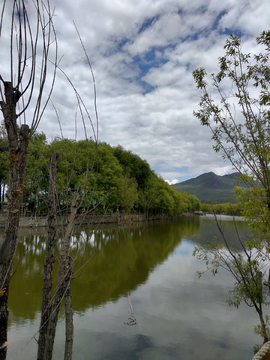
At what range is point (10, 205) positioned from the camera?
2.67m

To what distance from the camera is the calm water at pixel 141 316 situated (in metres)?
6.56

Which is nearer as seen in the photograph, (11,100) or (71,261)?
(11,100)

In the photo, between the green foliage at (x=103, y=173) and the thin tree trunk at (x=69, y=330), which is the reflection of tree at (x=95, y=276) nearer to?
the thin tree trunk at (x=69, y=330)

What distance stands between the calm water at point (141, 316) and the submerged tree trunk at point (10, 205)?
1095mm

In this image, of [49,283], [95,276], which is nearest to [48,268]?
[49,283]

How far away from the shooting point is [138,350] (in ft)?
21.7

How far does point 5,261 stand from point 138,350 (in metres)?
5.49

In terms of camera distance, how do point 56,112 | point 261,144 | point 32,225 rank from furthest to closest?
point 32,225, point 261,144, point 56,112

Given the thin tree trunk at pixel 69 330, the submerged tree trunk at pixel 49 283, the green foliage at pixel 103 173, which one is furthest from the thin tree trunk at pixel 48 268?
the green foliage at pixel 103 173

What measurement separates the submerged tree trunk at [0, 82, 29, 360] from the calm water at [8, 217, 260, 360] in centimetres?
110

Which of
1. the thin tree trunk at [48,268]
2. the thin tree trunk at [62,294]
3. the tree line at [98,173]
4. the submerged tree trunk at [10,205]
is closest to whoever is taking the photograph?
the submerged tree trunk at [10,205]

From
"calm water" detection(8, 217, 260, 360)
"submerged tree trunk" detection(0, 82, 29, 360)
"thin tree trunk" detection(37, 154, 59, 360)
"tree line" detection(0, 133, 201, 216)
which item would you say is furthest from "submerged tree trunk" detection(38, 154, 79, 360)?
"tree line" detection(0, 133, 201, 216)

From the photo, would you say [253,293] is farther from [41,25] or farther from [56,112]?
[41,25]

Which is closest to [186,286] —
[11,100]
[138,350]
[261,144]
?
[138,350]
